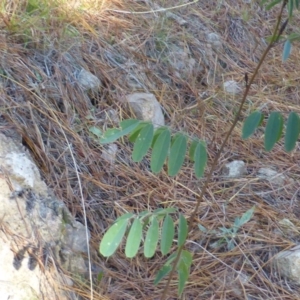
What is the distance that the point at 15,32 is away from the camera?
1863mm

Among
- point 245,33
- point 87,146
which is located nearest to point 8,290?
point 87,146

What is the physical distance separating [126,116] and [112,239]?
1.02 m

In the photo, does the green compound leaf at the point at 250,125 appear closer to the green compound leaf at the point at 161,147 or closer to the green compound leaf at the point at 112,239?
the green compound leaf at the point at 161,147

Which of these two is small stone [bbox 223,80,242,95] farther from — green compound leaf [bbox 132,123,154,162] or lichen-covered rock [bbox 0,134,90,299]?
green compound leaf [bbox 132,123,154,162]

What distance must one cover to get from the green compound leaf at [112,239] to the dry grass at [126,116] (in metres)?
0.45

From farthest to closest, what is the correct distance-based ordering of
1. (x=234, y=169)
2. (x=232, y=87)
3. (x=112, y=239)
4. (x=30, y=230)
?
(x=232, y=87), (x=234, y=169), (x=30, y=230), (x=112, y=239)

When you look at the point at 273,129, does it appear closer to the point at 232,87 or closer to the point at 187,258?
the point at 187,258

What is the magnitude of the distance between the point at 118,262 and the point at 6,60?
75 centimetres

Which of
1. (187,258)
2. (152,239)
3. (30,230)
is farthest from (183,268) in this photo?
(30,230)

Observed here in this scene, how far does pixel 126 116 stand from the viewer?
1.90m

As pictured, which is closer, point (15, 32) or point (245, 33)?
point (15, 32)

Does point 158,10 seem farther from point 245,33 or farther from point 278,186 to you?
point 278,186

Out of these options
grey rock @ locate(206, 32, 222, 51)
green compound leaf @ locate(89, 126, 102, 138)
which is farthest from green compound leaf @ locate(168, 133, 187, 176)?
grey rock @ locate(206, 32, 222, 51)

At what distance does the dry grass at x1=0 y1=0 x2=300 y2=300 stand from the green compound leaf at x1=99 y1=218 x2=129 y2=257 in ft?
1.47
